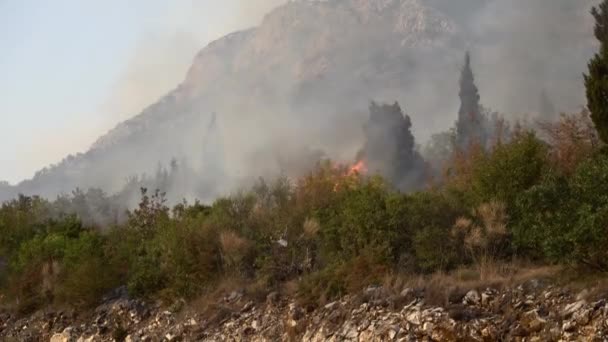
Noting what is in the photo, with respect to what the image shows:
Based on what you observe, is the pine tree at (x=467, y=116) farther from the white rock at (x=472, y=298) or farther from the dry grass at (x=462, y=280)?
the white rock at (x=472, y=298)

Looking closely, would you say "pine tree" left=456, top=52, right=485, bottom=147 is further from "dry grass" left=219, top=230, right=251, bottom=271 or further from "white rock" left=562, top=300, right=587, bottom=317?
"white rock" left=562, top=300, right=587, bottom=317

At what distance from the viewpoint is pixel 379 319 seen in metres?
15.8

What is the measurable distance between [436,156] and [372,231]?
78118mm

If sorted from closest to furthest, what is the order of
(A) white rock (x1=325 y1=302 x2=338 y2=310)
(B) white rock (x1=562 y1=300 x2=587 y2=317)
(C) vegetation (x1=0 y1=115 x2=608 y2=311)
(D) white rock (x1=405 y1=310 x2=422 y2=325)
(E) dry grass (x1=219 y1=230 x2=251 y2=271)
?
1. (B) white rock (x1=562 y1=300 x2=587 y2=317)
2. (D) white rock (x1=405 y1=310 x2=422 y2=325)
3. (C) vegetation (x1=0 y1=115 x2=608 y2=311)
4. (A) white rock (x1=325 y1=302 x2=338 y2=310)
5. (E) dry grass (x1=219 y1=230 x2=251 y2=271)

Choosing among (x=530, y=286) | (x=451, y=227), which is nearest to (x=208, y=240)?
(x=451, y=227)

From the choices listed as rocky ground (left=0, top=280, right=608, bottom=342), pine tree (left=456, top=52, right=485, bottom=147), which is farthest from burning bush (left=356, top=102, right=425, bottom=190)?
rocky ground (left=0, top=280, right=608, bottom=342)

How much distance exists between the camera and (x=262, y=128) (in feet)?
616

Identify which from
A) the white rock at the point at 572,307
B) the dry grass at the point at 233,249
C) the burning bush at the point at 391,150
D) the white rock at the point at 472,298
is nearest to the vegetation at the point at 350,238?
the dry grass at the point at 233,249

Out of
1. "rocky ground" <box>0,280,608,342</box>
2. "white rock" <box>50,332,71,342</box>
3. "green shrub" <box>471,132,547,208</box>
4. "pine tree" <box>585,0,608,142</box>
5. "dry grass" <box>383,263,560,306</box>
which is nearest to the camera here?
"rocky ground" <box>0,280,608,342</box>

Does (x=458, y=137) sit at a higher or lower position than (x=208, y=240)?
higher

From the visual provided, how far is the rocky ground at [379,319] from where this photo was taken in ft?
43.3

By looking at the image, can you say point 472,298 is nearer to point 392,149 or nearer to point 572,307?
point 572,307

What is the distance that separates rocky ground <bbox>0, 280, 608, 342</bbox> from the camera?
13.2 m

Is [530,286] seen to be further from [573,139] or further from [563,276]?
[573,139]
